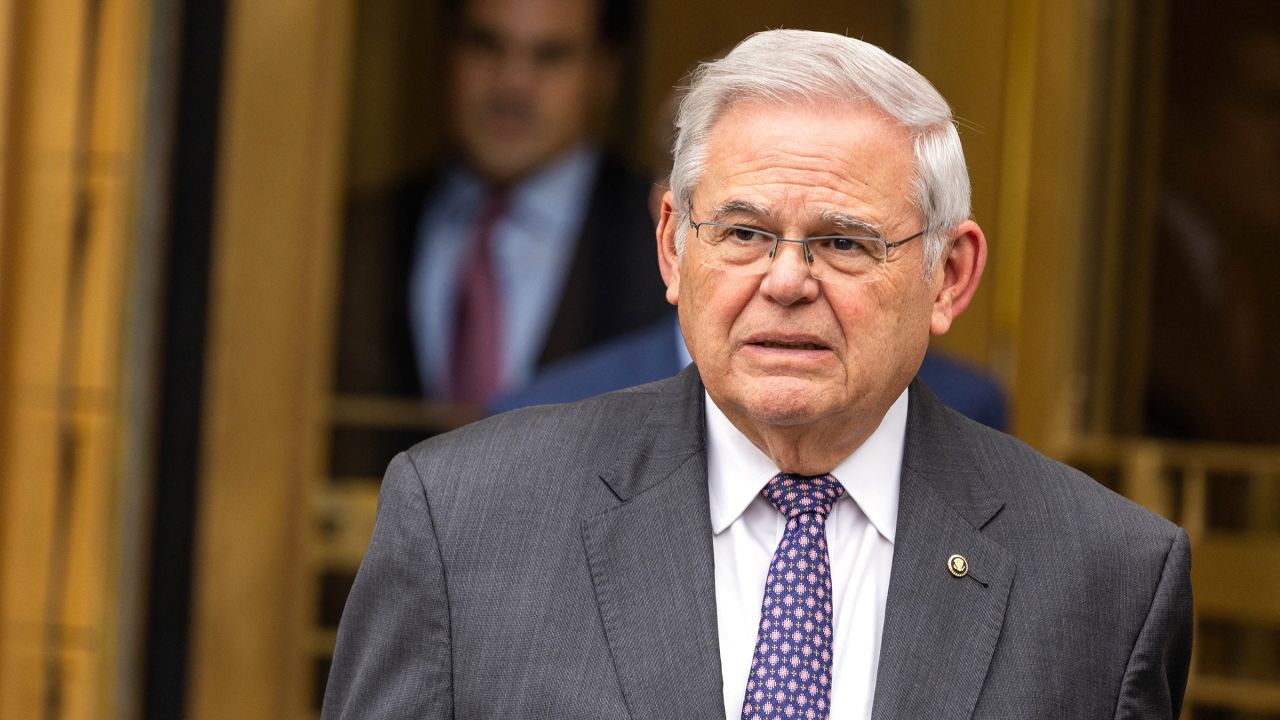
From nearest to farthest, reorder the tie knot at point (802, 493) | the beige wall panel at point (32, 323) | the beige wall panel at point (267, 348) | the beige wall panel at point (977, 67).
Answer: the tie knot at point (802, 493), the beige wall panel at point (32, 323), the beige wall panel at point (267, 348), the beige wall panel at point (977, 67)

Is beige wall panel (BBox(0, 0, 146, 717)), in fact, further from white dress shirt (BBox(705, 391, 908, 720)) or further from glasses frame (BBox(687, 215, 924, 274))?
glasses frame (BBox(687, 215, 924, 274))

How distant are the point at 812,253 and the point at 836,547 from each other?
39 centimetres

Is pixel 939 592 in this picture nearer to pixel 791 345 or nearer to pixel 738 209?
pixel 791 345

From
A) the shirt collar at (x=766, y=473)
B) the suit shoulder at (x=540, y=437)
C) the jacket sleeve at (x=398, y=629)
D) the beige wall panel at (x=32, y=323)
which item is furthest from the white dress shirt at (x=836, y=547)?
the beige wall panel at (x=32, y=323)

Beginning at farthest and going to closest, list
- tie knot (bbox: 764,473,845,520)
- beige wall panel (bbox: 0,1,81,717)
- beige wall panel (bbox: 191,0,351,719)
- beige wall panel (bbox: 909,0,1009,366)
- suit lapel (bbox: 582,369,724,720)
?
1. beige wall panel (bbox: 909,0,1009,366)
2. beige wall panel (bbox: 191,0,351,719)
3. beige wall panel (bbox: 0,1,81,717)
4. tie knot (bbox: 764,473,845,520)
5. suit lapel (bbox: 582,369,724,720)

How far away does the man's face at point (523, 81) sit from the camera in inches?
165

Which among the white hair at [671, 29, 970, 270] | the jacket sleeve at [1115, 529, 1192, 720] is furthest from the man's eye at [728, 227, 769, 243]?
the jacket sleeve at [1115, 529, 1192, 720]

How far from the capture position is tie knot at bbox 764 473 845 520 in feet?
6.48

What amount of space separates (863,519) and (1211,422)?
2307 mm

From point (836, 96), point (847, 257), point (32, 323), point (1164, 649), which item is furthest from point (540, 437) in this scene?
point (32, 323)

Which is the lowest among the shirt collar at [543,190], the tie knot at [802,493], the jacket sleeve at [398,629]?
the jacket sleeve at [398,629]

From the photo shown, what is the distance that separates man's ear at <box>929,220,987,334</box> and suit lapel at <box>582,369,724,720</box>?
358 millimetres

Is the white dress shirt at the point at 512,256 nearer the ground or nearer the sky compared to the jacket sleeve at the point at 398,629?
nearer the sky

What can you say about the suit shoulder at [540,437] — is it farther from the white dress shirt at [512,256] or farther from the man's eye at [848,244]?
the white dress shirt at [512,256]
